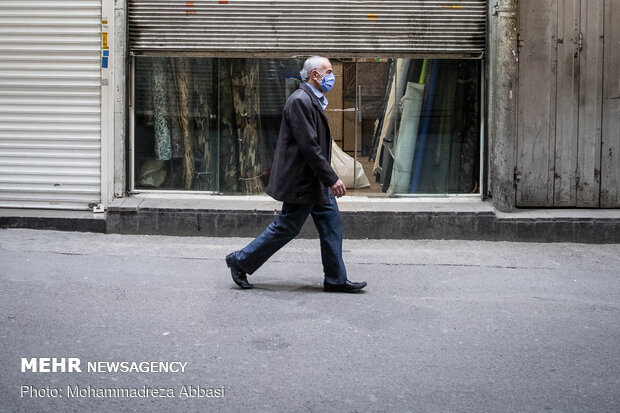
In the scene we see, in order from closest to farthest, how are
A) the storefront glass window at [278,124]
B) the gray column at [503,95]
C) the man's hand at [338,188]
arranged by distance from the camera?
the man's hand at [338,188], the gray column at [503,95], the storefront glass window at [278,124]

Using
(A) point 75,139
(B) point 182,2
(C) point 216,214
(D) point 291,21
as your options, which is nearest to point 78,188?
(A) point 75,139

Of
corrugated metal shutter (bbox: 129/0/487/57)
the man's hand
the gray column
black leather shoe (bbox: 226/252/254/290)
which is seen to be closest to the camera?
the man's hand

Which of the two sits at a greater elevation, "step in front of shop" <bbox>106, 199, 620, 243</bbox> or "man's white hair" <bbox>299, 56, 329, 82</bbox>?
"man's white hair" <bbox>299, 56, 329, 82</bbox>

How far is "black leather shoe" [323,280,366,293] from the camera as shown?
6807 mm

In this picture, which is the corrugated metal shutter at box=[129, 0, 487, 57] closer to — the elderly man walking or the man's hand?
the elderly man walking

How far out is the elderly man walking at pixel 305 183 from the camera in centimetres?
653

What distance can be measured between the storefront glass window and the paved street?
175 cm

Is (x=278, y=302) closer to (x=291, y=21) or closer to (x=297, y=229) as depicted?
(x=297, y=229)

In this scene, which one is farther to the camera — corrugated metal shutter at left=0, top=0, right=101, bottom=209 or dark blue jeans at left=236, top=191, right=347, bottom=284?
corrugated metal shutter at left=0, top=0, right=101, bottom=209

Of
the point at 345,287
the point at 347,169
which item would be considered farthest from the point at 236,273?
the point at 347,169
